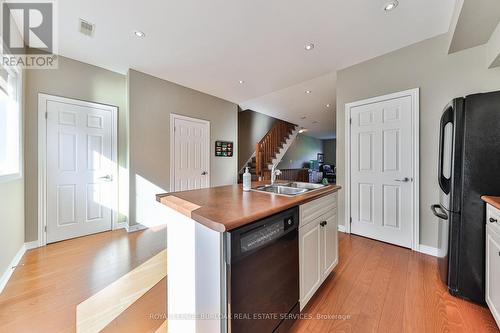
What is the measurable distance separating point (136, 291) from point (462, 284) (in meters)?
2.79

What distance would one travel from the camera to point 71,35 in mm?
A: 2416

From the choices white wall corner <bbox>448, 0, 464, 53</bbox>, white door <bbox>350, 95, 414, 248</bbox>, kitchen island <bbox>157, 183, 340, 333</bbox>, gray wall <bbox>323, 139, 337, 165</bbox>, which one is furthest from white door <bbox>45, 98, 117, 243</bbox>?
gray wall <bbox>323, 139, 337, 165</bbox>

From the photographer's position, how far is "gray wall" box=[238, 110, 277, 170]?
281 inches

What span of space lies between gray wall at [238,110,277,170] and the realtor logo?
4960 mm

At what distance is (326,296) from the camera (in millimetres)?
1718

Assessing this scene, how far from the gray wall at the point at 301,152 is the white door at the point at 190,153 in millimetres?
4630

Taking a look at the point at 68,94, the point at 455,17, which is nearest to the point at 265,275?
the point at 455,17

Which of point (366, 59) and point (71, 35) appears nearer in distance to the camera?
point (71, 35)

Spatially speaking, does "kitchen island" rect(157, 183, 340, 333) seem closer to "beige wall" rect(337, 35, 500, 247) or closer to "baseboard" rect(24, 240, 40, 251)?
"beige wall" rect(337, 35, 500, 247)

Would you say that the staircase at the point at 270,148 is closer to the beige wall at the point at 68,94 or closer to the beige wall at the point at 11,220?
the beige wall at the point at 68,94

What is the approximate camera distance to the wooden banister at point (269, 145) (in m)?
6.54

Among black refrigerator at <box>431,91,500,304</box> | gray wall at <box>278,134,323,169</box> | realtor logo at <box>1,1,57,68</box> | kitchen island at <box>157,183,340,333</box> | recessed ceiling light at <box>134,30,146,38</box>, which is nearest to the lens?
kitchen island at <box>157,183,340,333</box>

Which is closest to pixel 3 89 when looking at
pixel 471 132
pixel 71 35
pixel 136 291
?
pixel 71 35

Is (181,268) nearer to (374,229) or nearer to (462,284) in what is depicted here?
(462,284)
